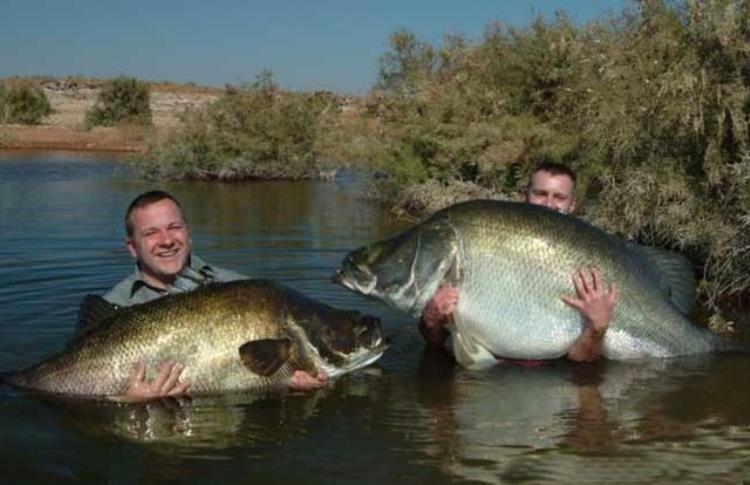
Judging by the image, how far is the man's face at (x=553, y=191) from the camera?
7.11 meters

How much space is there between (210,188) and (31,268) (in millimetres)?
13678

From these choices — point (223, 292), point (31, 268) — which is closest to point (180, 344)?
point (223, 292)

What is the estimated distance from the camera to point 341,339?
17.8 ft

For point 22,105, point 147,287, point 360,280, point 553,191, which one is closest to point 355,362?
point 360,280

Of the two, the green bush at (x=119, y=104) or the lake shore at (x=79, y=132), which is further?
the green bush at (x=119, y=104)

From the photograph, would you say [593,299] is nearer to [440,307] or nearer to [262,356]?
[440,307]

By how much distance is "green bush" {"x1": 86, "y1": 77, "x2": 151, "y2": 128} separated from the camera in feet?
176

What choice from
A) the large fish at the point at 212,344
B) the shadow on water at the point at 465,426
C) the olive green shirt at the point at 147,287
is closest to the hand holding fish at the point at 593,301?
the shadow on water at the point at 465,426

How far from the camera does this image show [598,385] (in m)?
6.77

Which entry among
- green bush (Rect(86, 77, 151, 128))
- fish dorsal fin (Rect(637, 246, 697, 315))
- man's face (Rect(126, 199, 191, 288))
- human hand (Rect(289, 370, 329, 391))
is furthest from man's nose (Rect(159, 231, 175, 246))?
green bush (Rect(86, 77, 151, 128))

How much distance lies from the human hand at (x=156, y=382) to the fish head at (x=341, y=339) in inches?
29.4

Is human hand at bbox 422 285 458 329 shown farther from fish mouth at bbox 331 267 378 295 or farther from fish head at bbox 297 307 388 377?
fish head at bbox 297 307 388 377

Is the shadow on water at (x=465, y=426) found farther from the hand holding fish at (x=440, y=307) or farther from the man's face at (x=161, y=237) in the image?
the man's face at (x=161, y=237)

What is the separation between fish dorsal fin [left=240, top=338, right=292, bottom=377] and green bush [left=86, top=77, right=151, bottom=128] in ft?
163
